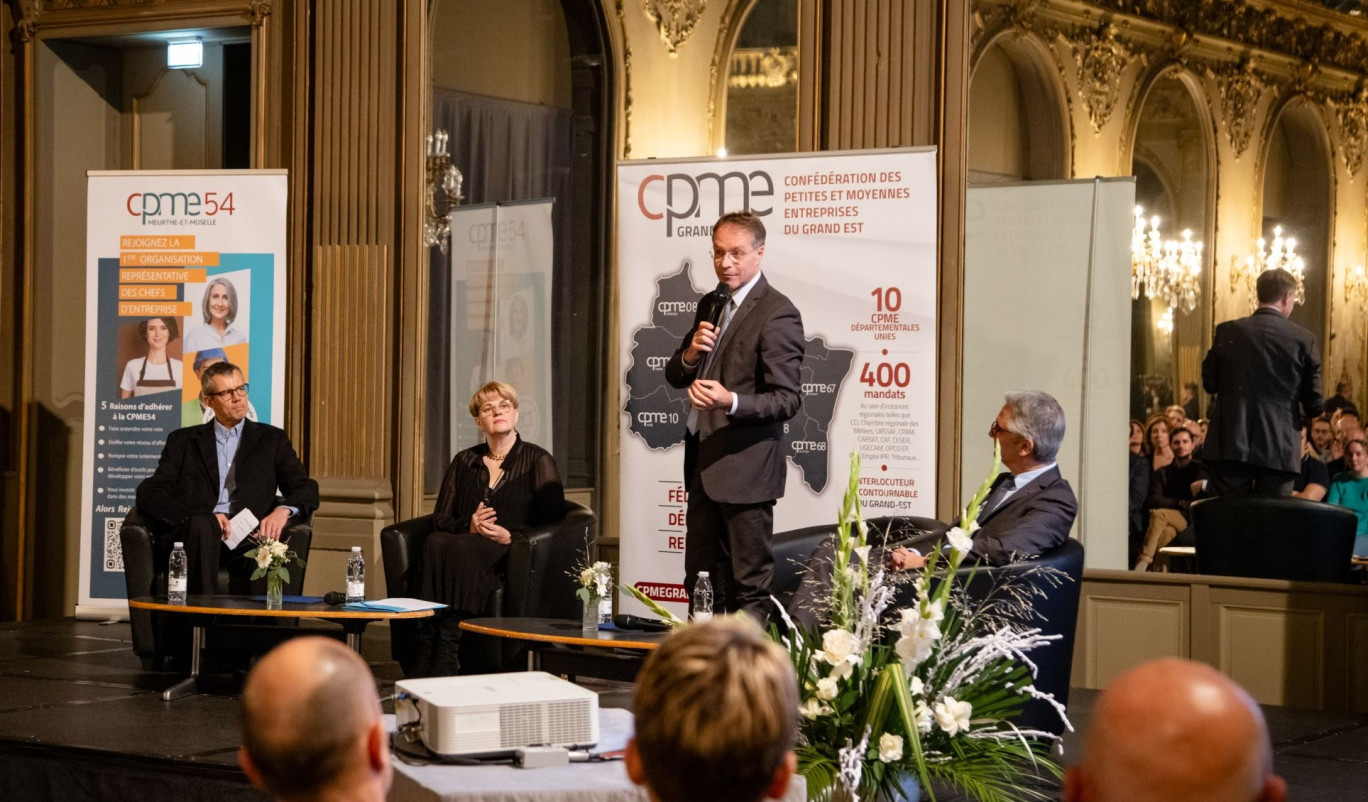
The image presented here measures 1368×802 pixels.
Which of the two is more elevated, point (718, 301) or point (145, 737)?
point (718, 301)

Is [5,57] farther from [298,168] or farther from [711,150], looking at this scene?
[711,150]

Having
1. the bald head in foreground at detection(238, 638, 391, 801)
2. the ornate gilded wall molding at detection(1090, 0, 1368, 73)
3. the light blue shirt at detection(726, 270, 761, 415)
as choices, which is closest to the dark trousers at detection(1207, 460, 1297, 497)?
the light blue shirt at detection(726, 270, 761, 415)

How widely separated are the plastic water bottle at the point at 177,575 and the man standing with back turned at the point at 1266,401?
13.2 ft

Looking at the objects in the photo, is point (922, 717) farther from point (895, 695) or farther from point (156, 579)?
point (156, 579)

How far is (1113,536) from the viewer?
6.54m

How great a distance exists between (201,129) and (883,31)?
3.88 meters

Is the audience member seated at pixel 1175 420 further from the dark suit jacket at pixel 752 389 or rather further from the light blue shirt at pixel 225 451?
the light blue shirt at pixel 225 451

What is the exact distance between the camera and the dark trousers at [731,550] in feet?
17.2

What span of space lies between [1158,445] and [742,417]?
415 cm

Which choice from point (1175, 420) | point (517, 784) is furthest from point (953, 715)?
point (1175, 420)

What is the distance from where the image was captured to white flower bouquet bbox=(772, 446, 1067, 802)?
8.72 feet

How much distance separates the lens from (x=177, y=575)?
5.59 metres

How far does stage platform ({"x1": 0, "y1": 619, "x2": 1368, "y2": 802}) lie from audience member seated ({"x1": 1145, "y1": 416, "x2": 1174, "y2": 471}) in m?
2.49

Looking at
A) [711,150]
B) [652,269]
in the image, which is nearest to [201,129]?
[711,150]
